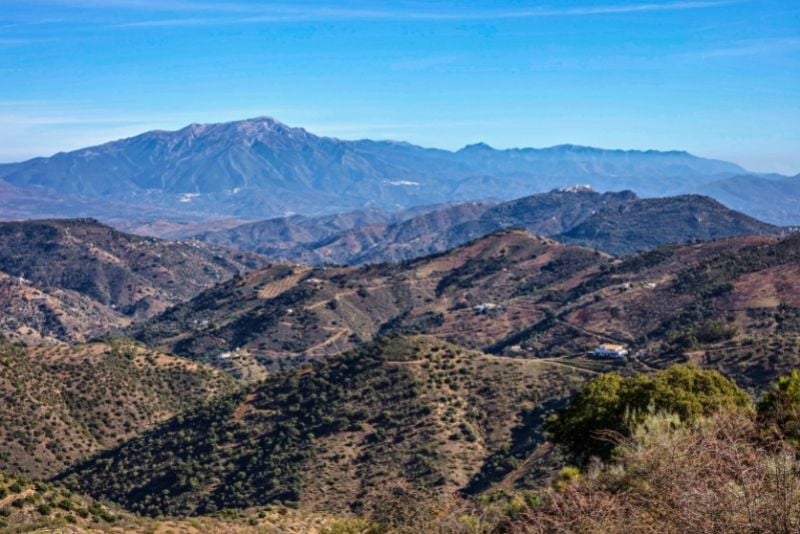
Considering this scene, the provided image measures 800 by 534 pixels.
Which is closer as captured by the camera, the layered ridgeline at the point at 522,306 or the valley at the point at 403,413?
the valley at the point at 403,413

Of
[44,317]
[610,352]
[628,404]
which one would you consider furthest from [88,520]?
[44,317]

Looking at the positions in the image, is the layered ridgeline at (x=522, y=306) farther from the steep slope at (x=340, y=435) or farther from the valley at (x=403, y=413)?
the steep slope at (x=340, y=435)

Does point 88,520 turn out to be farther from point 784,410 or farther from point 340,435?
point 340,435

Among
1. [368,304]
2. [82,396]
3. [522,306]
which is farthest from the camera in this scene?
[368,304]

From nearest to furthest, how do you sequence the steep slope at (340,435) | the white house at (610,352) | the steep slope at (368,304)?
1. the steep slope at (340,435)
2. the white house at (610,352)
3. the steep slope at (368,304)

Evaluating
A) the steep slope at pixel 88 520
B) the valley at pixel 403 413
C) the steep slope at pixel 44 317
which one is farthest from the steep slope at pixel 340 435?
the steep slope at pixel 44 317

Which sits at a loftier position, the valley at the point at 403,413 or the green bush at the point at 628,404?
the green bush at the point at 628,404
